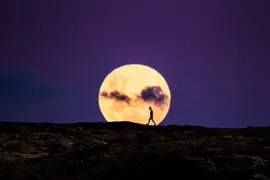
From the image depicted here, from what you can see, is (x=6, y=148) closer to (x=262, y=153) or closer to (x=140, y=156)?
(x=140, y=156)

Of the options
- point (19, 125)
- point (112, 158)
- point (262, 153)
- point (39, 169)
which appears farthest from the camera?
point (19, 125)

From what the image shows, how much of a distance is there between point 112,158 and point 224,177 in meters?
6.92

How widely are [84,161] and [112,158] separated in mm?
1788

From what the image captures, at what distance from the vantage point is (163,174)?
22844 millimetres

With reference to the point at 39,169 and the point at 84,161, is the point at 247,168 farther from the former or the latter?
the point at 39,169

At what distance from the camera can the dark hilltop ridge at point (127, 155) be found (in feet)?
74.3

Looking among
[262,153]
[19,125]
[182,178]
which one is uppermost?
[19,125]

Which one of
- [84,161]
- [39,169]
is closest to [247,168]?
[84,161]

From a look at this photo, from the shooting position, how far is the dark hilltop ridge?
2266 centimetres

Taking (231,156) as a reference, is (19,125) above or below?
above

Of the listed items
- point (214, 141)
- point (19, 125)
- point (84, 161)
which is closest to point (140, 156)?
point (84, 161)

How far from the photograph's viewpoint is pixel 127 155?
24297 mm

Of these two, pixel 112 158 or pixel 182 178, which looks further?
pixel 112 158

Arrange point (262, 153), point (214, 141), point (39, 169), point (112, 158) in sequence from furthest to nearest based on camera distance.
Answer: point (214, 141) → point (262, 153) → point (112, 158) → point (39, 169)
